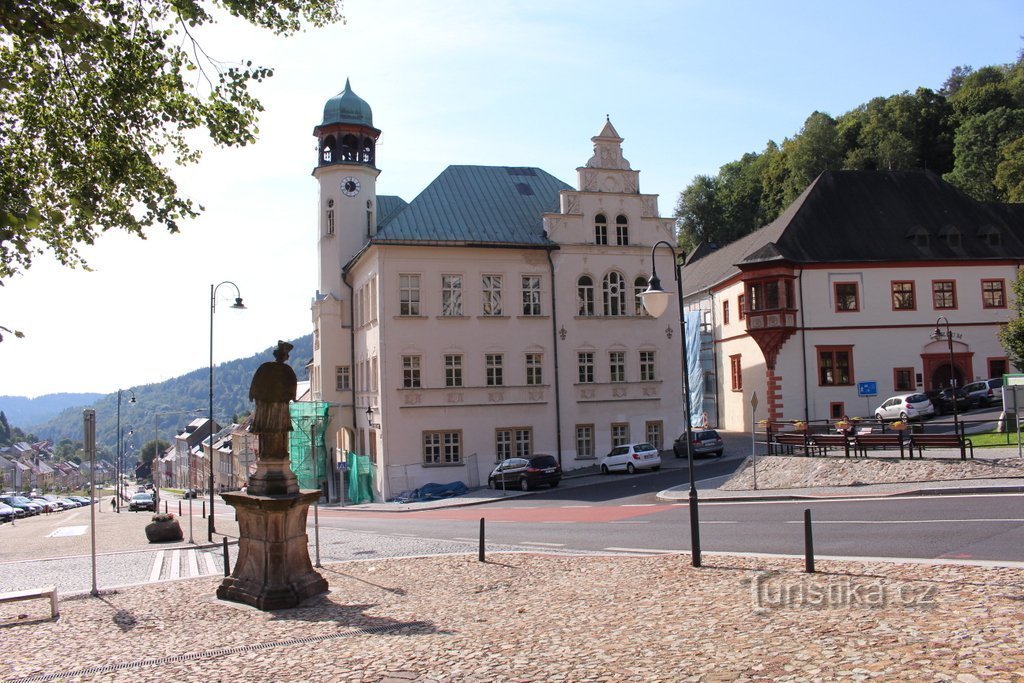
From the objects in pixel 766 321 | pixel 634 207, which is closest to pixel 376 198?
pixel 634 207

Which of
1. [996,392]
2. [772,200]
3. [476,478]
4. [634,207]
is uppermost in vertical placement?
[772,200]

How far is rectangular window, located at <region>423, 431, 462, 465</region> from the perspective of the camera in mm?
39938

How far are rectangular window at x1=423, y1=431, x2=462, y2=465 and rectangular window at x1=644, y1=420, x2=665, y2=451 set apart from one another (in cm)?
1004

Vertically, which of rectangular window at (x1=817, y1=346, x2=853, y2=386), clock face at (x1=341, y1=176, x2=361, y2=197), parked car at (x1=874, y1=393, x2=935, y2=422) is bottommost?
parked car at (x1=874, y1=393, x2=935, y2=422)

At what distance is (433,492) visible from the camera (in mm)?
38594

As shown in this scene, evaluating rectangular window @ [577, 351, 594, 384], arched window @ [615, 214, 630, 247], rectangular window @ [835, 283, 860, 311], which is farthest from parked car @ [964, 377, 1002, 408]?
rectangular window @ [577, 351, 594, 384]

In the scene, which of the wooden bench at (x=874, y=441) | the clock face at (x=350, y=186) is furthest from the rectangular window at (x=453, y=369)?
the wooden bench at (x=874, y=441)

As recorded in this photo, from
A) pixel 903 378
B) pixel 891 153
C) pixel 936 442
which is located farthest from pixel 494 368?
pixel 891 153

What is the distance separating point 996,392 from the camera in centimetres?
4162

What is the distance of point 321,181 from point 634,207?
18367 mm

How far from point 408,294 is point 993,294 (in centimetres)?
3222

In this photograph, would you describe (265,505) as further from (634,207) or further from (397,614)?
(634,207)

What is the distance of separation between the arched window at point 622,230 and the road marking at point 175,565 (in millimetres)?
27697

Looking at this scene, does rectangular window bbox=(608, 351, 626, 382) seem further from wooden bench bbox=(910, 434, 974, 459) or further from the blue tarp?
wooden bench bbox=(910, 434, 974, 459)
